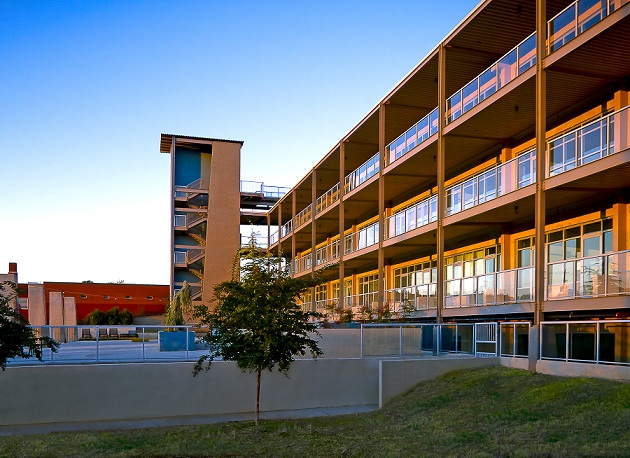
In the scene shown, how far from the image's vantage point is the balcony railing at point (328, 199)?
3583cm

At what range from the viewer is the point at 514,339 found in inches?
677

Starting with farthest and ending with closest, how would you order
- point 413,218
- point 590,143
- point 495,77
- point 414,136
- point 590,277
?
1. point 414,136
2. point 413,218
3. point 495,77
4. point 590,143
5. point 590,277

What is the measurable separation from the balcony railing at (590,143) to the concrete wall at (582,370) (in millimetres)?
5307

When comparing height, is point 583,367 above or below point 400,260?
below

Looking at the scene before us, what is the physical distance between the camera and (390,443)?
11062 mm

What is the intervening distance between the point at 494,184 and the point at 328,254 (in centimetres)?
1757

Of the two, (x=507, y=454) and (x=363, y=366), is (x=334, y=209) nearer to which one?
(x=363, y=366)

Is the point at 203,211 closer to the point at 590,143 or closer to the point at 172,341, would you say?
the point at 172,341

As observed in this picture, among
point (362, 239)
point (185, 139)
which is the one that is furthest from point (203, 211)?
point (362, 239)

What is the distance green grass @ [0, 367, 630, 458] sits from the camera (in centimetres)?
982

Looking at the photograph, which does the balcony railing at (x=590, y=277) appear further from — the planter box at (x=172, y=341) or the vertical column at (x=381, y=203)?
the planter box at (x=172, y=341)

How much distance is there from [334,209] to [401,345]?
1797 centimetres

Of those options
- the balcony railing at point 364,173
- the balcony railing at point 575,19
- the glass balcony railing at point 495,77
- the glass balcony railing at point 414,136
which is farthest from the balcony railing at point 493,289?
the balcony railing at point 364,173

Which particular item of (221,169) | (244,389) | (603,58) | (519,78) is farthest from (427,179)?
(221,169)
